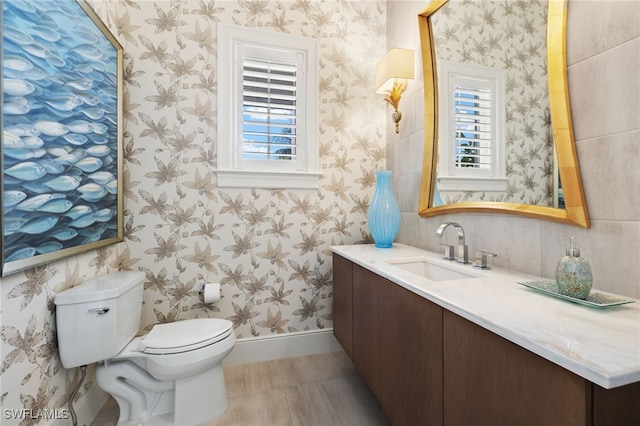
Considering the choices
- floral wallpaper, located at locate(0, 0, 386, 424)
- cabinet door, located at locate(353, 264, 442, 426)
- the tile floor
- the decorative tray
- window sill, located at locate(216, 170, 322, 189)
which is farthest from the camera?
window sill, located at locate(216, 170, 322, 189)

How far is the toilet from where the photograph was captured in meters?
1.29

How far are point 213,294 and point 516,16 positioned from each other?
209cm

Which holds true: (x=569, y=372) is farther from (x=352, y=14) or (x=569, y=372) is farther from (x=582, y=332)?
(x=352, y=14)

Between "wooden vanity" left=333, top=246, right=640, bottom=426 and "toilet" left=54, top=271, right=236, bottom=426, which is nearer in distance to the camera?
"wooden vanity" left=333, top=246, right=640, bottom=426

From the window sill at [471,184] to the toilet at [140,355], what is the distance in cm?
145

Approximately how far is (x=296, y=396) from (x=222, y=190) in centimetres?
134

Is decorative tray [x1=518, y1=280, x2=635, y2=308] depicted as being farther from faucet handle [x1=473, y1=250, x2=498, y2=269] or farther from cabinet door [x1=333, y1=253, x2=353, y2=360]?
cabinet door [x1=333, y1=253, x2=353, y2=360]

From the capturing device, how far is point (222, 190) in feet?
6.52

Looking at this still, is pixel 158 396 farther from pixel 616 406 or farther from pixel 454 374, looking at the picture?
pixel 616 406

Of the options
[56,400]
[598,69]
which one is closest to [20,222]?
[56,400]

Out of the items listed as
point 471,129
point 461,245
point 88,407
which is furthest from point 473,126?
point 88,407

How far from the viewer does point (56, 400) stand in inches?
49.2

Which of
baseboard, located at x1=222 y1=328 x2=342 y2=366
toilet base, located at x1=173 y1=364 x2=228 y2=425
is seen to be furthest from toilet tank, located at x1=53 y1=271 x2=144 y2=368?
baseboard, located at x1=222 y1=328 x2=342 y2=366

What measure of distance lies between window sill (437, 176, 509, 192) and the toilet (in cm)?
145
